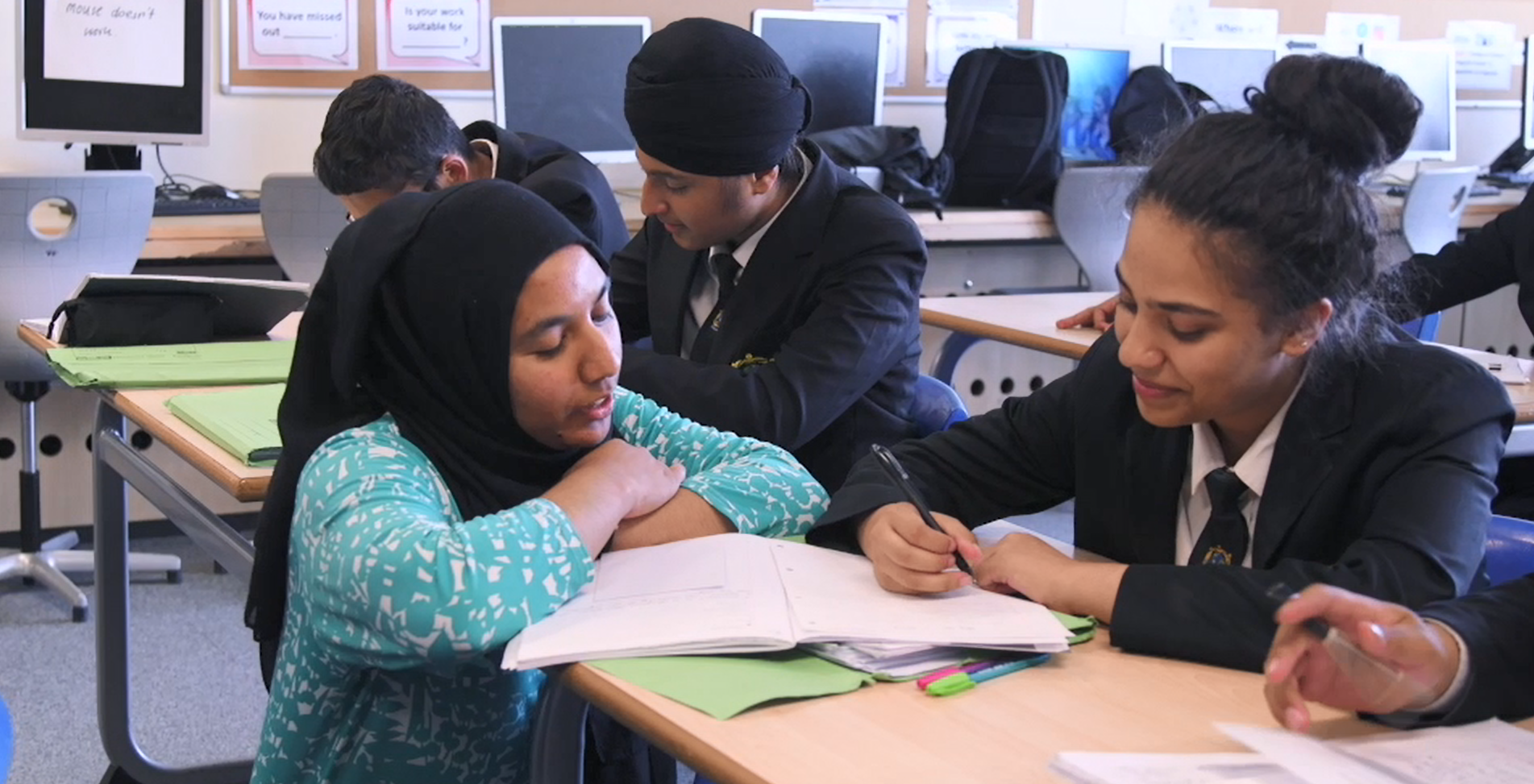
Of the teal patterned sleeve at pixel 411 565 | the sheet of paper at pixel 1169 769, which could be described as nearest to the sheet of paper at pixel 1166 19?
the teal patterned sleeve at pixel 411 565

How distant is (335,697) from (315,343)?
0.29m

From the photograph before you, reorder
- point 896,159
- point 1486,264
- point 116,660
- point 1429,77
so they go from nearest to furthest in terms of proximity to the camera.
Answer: point 116,660, point 1486,264, point 896,159, point 1429,77

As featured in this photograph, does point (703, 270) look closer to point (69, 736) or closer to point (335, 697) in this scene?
point (335, 697)

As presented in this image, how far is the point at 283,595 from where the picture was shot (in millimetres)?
1435

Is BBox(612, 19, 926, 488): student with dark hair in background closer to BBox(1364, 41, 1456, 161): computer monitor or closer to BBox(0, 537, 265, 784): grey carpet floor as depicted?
BBox(0, 537, 265, 784): grey carpet floor

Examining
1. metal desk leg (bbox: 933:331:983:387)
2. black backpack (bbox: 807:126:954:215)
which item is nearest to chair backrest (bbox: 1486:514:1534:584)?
metal desk leg (bbox: 933:331:983:387)

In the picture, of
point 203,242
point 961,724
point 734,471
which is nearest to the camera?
point 961,724

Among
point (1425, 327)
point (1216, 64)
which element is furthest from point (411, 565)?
point (1216, 64)

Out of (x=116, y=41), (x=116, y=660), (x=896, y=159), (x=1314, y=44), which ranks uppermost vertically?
(x=1314, y=44)

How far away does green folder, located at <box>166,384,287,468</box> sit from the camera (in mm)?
1724

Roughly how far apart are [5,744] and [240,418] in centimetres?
58

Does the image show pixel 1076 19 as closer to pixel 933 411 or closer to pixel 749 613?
pixel 933 411

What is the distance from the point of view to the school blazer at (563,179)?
2564 millimetres

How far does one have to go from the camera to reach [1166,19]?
5656 millimetres
